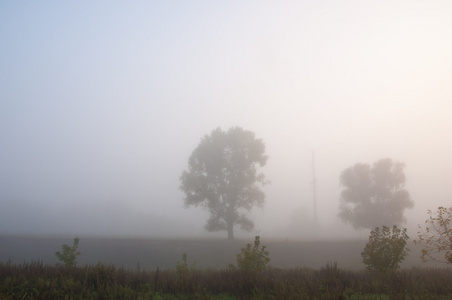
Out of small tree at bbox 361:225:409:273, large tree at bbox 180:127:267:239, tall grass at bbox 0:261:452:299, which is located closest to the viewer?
tall grass at bbox 0:261:452:299

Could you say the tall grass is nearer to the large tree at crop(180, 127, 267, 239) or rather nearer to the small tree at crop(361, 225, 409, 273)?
the small tree at crop(361, 225, 409, 273)

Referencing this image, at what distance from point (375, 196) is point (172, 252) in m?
34.3

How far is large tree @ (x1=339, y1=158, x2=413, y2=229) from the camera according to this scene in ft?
146

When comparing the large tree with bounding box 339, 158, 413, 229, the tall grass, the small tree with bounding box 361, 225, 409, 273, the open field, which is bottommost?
the open field

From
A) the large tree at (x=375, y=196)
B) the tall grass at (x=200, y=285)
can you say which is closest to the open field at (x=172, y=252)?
the large tree at (x=375, y=196)

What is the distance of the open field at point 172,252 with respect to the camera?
94.7ft

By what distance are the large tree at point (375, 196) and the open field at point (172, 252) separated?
10801mm

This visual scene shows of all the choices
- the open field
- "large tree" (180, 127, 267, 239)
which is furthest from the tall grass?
"large tree" (180, 127, 267, 239)

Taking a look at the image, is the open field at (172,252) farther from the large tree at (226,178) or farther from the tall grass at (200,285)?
the tall grass at (200,285)

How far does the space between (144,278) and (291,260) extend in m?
20.4

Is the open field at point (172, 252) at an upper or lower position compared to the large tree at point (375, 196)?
lower

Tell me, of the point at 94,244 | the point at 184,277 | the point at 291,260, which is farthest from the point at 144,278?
the point at 94,244

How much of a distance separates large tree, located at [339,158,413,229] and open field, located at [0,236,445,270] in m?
10.8

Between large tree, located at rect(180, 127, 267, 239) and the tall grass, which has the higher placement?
large tree, located at rect(180, 127, 267, 239)
